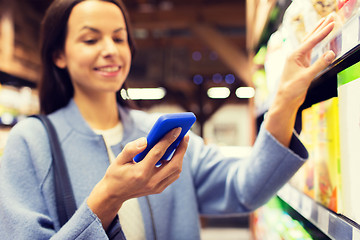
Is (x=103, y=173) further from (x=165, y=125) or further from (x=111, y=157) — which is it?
(x=165, y=125)

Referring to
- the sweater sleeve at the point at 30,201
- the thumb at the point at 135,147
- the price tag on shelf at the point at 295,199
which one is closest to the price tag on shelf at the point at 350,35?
the thumb at the point at 135,147

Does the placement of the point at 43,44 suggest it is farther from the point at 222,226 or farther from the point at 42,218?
the point at 222,226

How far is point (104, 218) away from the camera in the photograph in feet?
2.68

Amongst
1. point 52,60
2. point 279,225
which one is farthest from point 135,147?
point 279,225

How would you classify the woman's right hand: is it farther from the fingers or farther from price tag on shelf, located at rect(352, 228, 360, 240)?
price tag on shelf, located at rect(352, 228, 360, 240)

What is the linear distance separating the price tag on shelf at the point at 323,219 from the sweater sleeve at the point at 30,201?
53cm

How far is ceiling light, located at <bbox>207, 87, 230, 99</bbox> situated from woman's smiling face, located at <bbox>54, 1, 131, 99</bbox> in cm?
1113

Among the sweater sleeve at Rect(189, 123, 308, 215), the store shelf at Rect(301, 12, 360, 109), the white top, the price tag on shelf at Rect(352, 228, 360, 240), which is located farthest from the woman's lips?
the price tag on shelf at Rect(352, 228, 360, 240)

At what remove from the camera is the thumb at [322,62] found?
2.40 ft

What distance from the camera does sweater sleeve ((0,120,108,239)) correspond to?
791 mm

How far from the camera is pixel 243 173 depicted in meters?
1.13

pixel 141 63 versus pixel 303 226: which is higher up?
pixel 141 63

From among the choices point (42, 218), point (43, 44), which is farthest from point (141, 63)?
point (42, 218)

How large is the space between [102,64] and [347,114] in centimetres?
76
